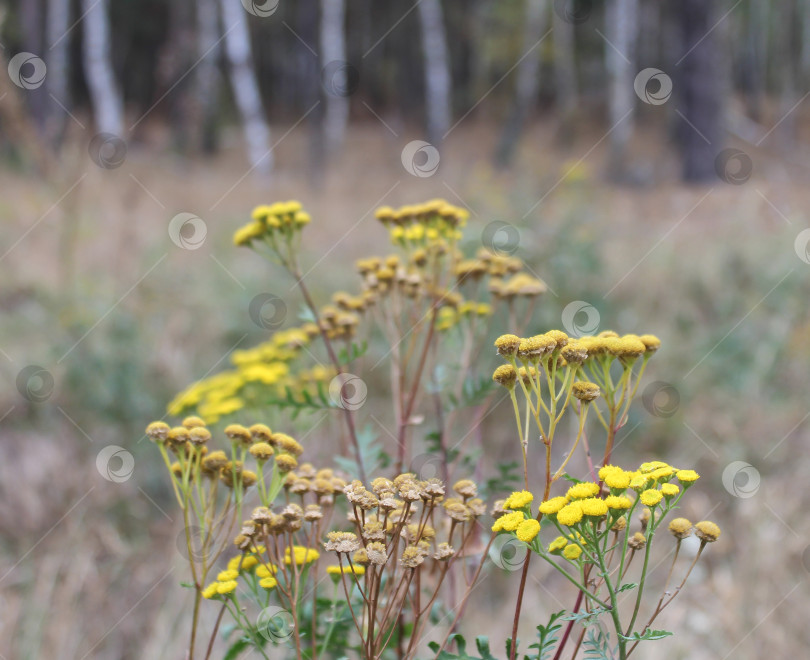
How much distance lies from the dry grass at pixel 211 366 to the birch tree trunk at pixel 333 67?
9.97 metres

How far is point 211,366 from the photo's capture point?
12.5ft

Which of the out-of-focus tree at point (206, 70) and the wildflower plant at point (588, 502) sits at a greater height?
the out-of-focus tree at point (206, 70)

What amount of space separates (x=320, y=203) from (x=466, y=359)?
1115 cm

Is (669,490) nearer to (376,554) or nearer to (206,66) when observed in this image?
(376,554)

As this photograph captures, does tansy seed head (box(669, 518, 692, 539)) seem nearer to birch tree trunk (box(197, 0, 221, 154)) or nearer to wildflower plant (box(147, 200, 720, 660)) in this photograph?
wildflower plant (box(147, 200, 720, 660))

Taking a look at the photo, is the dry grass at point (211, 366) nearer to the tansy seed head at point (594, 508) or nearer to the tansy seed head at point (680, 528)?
the tansy seed head at point (680, 528)

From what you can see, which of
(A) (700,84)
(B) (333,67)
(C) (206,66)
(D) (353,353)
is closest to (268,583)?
(D) (353,353)

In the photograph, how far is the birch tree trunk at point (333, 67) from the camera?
15.6 m

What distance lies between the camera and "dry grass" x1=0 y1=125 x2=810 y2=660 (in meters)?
2.47

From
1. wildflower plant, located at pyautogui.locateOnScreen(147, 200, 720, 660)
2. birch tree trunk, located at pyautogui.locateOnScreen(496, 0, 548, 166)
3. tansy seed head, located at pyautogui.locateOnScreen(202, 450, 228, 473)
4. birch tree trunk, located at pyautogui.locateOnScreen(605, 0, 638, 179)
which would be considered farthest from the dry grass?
birch tree trunk, located at pyautogui.locateOnScreen(496, 0, 548, 166)

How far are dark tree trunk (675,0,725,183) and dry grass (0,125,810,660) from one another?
4.20 meters

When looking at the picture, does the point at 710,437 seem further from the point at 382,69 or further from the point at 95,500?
the point at 382,69

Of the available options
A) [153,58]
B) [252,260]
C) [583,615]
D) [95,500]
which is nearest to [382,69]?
[153,58]

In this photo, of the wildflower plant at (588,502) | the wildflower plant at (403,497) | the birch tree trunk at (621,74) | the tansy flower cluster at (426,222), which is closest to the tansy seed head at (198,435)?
the wildflower plant at (403,497)
